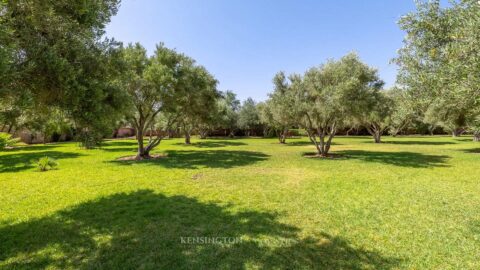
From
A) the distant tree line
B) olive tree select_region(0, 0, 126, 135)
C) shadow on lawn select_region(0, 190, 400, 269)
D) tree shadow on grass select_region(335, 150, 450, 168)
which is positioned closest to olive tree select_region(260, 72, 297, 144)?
tree shadow on grass select_region(335, 150, 450, 168)

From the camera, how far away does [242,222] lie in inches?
294

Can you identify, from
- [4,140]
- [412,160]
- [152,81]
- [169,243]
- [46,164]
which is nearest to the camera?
[169,243]

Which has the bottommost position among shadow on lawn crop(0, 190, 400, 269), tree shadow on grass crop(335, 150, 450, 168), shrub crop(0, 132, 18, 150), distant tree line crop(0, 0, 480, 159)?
shadow on lawn crop(0, 190, 400, 269)

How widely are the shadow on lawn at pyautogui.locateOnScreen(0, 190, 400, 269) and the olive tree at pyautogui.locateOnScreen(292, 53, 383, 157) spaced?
46.0 feet

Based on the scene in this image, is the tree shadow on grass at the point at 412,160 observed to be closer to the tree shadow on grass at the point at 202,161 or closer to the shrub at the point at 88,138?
the tree shadow on grass at the point at 202,161

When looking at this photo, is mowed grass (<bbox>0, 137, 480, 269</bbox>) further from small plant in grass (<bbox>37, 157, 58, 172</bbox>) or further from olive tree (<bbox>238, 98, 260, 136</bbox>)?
olive tree (<bbox>238, 98, 260, 136</bbox>)

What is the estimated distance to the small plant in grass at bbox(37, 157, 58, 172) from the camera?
54.7 ft

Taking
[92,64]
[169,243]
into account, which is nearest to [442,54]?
[169,243]

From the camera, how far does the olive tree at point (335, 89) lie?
61.3 ft

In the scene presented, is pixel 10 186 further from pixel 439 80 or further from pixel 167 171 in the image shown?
pixel 439 80

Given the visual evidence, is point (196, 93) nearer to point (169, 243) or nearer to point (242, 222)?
point (242, 222)

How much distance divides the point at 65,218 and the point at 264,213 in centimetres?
676

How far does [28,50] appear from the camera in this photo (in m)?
6.36

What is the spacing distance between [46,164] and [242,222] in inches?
668
